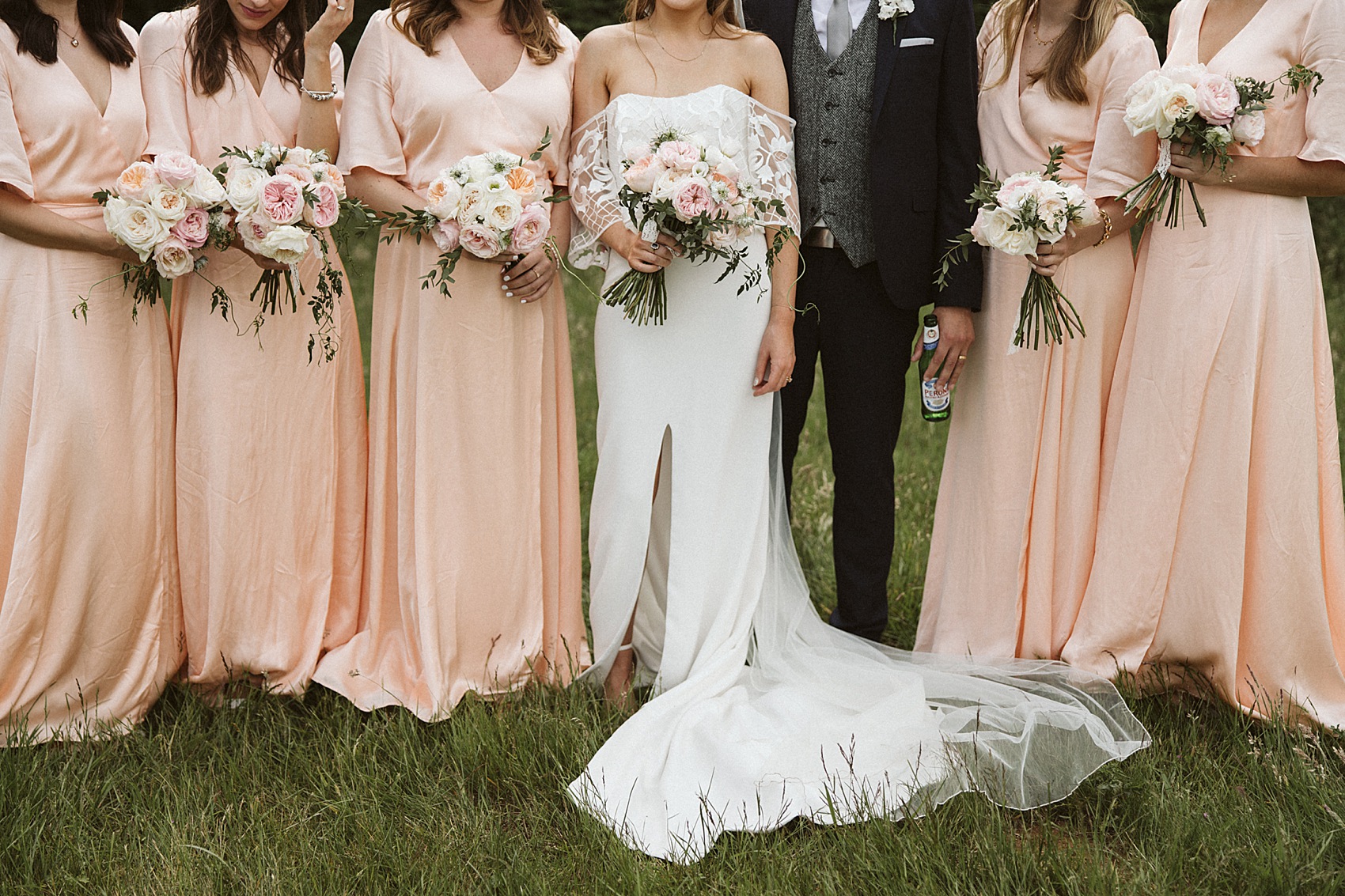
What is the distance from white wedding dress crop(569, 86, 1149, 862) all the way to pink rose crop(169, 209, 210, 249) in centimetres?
123

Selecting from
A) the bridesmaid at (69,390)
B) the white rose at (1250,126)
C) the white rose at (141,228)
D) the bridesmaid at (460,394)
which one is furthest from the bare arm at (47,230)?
the white rose at (1250,126)

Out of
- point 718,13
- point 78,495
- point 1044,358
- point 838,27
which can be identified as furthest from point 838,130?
point 78,495

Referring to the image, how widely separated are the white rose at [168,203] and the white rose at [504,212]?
948mm

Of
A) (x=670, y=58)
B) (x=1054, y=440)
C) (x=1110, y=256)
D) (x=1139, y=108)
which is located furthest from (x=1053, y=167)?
(x=670, y=58)

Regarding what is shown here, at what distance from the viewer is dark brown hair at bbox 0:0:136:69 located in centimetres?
383

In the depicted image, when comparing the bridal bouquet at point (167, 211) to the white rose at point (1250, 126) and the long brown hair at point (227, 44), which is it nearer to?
the long brown hair at point (227, 44)

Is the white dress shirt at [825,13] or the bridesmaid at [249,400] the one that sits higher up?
the white dress shirt at [825,13]

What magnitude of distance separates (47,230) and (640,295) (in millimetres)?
Result: 1940

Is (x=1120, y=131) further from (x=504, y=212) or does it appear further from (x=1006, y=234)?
(x=504, y=212)

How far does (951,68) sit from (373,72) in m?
2.02

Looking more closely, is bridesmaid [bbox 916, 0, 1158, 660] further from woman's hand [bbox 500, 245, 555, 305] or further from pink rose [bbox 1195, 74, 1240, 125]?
woman's hand [bbox 500, 245, 555, 305]

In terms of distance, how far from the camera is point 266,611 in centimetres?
427

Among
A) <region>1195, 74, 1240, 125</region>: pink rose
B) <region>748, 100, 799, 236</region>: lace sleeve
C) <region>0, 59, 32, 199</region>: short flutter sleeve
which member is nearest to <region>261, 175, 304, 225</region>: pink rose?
<region>0, 59, 32, 199</region>: short flutter sleeve

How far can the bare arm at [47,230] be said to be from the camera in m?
3.80
